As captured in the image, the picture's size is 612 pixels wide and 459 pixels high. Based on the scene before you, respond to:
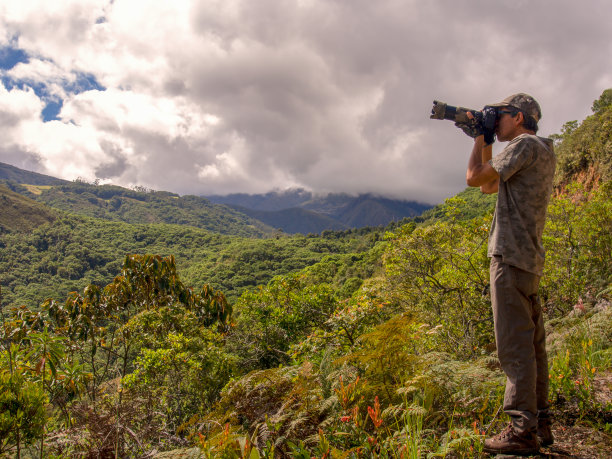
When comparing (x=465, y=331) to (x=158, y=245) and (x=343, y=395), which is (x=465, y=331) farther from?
(x=158, y=245)

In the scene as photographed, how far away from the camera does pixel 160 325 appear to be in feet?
26.5

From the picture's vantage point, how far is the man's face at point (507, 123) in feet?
8.10

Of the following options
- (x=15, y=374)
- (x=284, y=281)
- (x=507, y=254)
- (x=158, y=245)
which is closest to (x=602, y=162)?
(x=284, y=281)

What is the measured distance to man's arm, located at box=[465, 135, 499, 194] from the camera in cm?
237

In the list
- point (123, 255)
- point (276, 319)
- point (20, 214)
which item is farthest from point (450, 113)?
point (20, 214)

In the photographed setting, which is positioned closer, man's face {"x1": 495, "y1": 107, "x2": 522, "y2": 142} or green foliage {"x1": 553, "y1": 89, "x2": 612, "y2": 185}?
man's face {"x1": 495, "y1": 107, "x2": 522, "y2": 142}

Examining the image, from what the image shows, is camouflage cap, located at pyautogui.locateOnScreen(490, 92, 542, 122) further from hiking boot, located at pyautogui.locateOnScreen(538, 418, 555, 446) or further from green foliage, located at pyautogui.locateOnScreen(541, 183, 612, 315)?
green foliage, located at pyautogui.locateOnScreen(541, 183, 612, 315)

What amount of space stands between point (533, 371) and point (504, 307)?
1.35 feet

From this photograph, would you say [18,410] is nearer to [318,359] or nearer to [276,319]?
[318,359]

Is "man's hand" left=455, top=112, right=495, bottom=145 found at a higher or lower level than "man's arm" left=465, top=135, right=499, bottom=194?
higher

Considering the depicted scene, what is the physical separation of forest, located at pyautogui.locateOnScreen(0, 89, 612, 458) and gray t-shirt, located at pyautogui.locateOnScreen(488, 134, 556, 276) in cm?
100

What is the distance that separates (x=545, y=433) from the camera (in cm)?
217

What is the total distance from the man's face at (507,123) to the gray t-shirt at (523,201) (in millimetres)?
232

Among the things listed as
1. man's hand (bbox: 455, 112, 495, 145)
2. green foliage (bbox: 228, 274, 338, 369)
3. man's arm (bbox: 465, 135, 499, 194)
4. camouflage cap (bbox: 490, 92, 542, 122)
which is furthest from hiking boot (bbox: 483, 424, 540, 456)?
green foliage (bbox: 228, 274, 338, 369)
